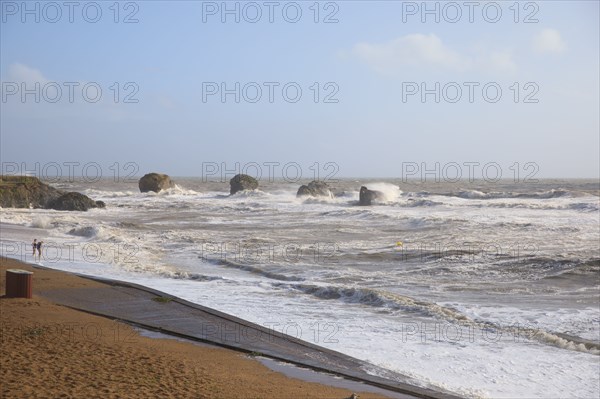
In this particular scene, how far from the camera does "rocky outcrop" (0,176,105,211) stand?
44.4 m

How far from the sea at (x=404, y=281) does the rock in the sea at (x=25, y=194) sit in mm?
9478

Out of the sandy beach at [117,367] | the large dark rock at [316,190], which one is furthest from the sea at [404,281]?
the large dark rock at [316,190]

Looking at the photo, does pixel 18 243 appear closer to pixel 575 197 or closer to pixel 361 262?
pixel 361 262

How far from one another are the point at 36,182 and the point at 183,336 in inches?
1642

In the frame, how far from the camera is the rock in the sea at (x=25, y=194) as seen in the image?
44.3 metres

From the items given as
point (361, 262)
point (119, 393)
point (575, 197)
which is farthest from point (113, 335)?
point (575, 197)

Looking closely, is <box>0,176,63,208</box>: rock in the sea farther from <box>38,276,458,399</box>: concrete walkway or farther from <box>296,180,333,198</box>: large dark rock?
<box>38,276,458,399</box>: concrete walkway

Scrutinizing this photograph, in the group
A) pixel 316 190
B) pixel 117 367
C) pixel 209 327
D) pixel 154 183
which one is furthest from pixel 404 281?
pixel 154 183

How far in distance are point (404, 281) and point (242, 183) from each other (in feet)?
185

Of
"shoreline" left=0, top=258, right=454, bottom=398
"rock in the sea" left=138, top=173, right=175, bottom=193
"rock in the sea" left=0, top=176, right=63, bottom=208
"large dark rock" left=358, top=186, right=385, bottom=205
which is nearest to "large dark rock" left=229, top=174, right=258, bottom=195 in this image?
"rock in the sea" left=138, top=173, right=175, bottom=193

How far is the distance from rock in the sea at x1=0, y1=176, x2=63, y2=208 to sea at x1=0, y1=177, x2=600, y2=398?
948cm

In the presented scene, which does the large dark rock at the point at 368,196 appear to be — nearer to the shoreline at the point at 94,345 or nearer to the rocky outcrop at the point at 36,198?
the rocky outcrop at the point at 36,198

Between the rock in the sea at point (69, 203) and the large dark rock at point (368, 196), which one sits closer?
the rock in the sea at point (69, 203)

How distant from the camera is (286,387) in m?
7.59
